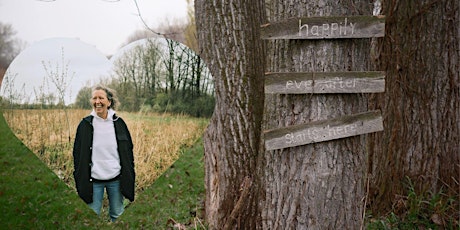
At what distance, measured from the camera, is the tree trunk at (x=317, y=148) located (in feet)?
8.16

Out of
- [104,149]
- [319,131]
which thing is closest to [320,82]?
[319,131]

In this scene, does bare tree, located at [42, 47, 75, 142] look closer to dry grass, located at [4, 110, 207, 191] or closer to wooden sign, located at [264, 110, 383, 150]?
dry grass, located at [4, 110, 207, 191]

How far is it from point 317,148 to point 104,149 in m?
1.40

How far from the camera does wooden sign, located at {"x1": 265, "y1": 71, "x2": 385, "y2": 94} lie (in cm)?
245

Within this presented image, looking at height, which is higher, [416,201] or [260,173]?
[260,173]

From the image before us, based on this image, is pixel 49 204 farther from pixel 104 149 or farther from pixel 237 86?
pixel 237 86

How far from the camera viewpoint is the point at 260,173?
2.95 meters

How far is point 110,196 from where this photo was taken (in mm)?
3240

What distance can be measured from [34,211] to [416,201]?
3.72 m

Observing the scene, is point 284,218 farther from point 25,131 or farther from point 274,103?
point 25,131

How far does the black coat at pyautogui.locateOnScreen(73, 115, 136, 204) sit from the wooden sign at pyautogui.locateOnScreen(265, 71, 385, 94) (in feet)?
3.78

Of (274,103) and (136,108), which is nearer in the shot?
(274,103)

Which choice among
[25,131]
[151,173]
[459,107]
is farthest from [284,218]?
[459,107]

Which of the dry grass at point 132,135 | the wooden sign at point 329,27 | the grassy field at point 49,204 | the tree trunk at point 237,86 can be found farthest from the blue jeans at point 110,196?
the wooden sign at point 329,27
